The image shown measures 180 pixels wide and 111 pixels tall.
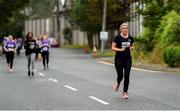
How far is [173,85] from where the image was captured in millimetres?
19984

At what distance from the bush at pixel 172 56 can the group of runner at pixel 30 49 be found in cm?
581

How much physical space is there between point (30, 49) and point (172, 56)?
7946 mm

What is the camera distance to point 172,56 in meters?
29.5

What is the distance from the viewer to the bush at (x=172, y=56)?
2939cm

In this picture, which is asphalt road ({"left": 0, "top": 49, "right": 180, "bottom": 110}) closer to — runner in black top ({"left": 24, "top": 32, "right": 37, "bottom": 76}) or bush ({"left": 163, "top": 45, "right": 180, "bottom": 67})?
runner in black top ({"left": 24, "top": 32, "right": 37, "bottom": 76})

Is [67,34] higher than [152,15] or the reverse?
the reverse

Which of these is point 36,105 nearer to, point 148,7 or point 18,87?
point 18,87

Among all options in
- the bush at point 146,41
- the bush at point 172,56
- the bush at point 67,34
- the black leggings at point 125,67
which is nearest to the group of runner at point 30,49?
the bush at point 172,56

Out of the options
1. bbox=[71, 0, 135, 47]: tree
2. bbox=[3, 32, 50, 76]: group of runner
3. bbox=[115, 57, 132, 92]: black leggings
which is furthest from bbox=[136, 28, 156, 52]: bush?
bbox=[115, 57, 132, 92]: black leggings

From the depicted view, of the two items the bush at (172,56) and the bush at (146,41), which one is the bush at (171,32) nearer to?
the bush at (172,56)

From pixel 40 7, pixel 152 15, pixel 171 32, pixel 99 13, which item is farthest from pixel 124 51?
pixel 40 7

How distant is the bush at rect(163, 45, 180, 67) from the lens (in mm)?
29391

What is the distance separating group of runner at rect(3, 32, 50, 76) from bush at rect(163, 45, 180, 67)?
5812 mm

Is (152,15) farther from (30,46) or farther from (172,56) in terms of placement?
(30,46)
